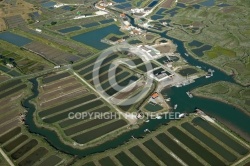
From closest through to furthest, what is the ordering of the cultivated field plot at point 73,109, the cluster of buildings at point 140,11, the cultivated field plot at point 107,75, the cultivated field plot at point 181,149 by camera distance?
the cultivated field plot at point 181,149 < the cultivated field plot at point 73,109 < the cultivated field plot at point 107,75 < the cluster of buildings at point 140,11

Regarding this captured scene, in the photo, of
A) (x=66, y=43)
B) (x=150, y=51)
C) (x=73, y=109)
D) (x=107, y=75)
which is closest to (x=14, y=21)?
(x=66, y=43)

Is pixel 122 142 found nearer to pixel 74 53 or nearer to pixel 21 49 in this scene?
pixel 74 53

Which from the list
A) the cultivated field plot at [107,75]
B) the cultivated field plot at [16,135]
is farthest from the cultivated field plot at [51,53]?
the cultivated field plot at [16,135]

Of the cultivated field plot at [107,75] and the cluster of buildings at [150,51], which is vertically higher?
the cluster of buildings at [150,51]

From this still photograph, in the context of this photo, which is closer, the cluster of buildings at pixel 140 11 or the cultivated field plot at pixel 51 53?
the cultivated field plot at pixel 51 53

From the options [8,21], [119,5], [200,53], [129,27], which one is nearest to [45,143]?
[200,53]

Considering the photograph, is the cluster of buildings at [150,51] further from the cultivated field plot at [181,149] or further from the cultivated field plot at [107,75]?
the cultivated field plot at [181,149]

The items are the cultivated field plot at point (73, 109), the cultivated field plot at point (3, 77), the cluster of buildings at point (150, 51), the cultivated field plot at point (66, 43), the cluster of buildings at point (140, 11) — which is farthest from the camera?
the cluster of buildings at point (140, 11)
